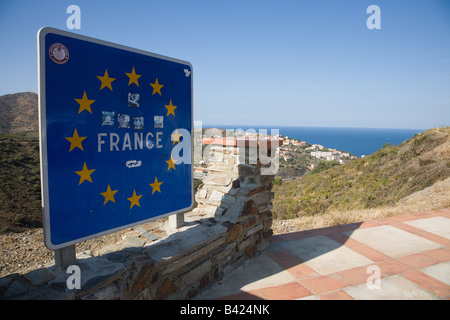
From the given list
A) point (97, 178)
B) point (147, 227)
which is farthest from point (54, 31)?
point (147, 227)

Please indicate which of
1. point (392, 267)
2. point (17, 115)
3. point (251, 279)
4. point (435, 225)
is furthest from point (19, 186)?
point (435, 225)

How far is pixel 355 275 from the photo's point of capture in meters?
2.96

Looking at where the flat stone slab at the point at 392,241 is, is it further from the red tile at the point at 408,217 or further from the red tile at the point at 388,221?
the red tile at the point at 408,217

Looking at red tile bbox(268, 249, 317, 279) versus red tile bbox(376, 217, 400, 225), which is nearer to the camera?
red tile bbox(268, 249, 317, 279)

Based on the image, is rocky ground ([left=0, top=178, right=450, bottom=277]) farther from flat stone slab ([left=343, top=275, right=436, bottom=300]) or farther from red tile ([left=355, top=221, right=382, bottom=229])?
flat stone slab ([left=343, top=275, right=436, bottom=300])

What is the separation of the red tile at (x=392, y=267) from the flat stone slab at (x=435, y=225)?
1.52m

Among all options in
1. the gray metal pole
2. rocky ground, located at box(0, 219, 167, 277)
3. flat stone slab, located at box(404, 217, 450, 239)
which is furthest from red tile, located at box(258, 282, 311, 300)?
rocky ground, located at box(0, 219, 167, 277)

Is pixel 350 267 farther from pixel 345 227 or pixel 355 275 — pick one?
pixel 345 227

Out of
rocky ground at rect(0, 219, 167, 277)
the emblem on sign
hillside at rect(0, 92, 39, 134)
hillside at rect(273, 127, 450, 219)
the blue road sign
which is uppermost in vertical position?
hillside at rect(0, 92, 39, 134)

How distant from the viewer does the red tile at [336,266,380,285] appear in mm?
2843

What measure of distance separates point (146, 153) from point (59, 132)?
0.72 meters

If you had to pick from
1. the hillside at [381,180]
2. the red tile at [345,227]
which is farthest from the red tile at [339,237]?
the hillside at [381,180]

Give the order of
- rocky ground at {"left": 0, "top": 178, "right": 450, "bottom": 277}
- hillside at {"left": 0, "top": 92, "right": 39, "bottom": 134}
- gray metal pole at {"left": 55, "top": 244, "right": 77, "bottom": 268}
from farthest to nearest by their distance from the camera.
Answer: hillside at {"left": 0, "top": 92, "right": 39, "bottom": 134} < rocky ground at {"left": 0, "top": 178, "right": 450, "bottom": 277} < gray metal pole at {"left": 55, "top": 244, "right": 77, "bottom": 268}
